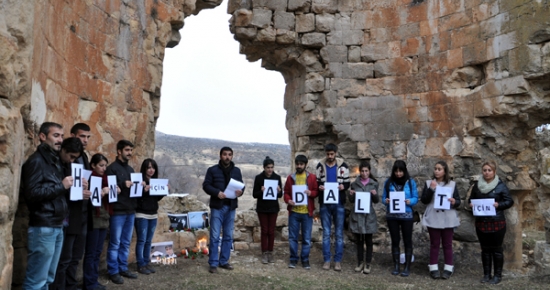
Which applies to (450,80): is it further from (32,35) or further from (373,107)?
(32,35)

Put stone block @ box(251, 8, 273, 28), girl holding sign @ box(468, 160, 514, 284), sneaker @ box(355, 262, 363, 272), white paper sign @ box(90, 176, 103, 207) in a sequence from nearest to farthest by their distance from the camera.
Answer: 1. white paper sign @ box(90, 176, 103, 207)
2. girl holding sign @ box(468, 160, 514, 284)
3. sneaker @ box(355, 262, 363, 272)
4. stone block @ box(251, 8, 273, 28)

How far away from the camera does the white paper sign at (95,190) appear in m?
4.86

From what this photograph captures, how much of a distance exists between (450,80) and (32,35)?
22.4 feet

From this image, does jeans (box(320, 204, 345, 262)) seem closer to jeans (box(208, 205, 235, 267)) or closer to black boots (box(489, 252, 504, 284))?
jeans (box(208, 205, 235, 267))

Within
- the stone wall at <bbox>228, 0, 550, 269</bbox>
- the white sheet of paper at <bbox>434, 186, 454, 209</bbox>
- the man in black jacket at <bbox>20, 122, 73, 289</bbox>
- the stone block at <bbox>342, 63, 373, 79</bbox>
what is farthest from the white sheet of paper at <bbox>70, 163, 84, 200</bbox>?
the stone block at <bbox>342, 63, 373, 79</bbox>

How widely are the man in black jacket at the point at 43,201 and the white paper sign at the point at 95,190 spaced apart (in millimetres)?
915

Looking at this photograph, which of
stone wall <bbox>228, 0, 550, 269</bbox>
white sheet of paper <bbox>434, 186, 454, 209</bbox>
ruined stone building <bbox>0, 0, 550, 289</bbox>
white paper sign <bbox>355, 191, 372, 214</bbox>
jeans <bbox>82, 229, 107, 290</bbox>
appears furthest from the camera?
stone wall <bbox>228, 0, 550, 269</bbox>

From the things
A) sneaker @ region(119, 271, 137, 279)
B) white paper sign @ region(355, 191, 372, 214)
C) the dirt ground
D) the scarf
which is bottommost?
the dirt ground

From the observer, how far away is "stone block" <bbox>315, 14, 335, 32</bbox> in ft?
29.8

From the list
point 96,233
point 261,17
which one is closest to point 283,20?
point 261,17

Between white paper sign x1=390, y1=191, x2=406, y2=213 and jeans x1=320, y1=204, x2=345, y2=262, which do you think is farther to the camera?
jeans x1=320, y1=204, x2=345, y2=262

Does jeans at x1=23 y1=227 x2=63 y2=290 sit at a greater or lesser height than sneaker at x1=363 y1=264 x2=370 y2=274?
greater

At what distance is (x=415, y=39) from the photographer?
28.3ft

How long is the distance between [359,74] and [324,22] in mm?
1242
